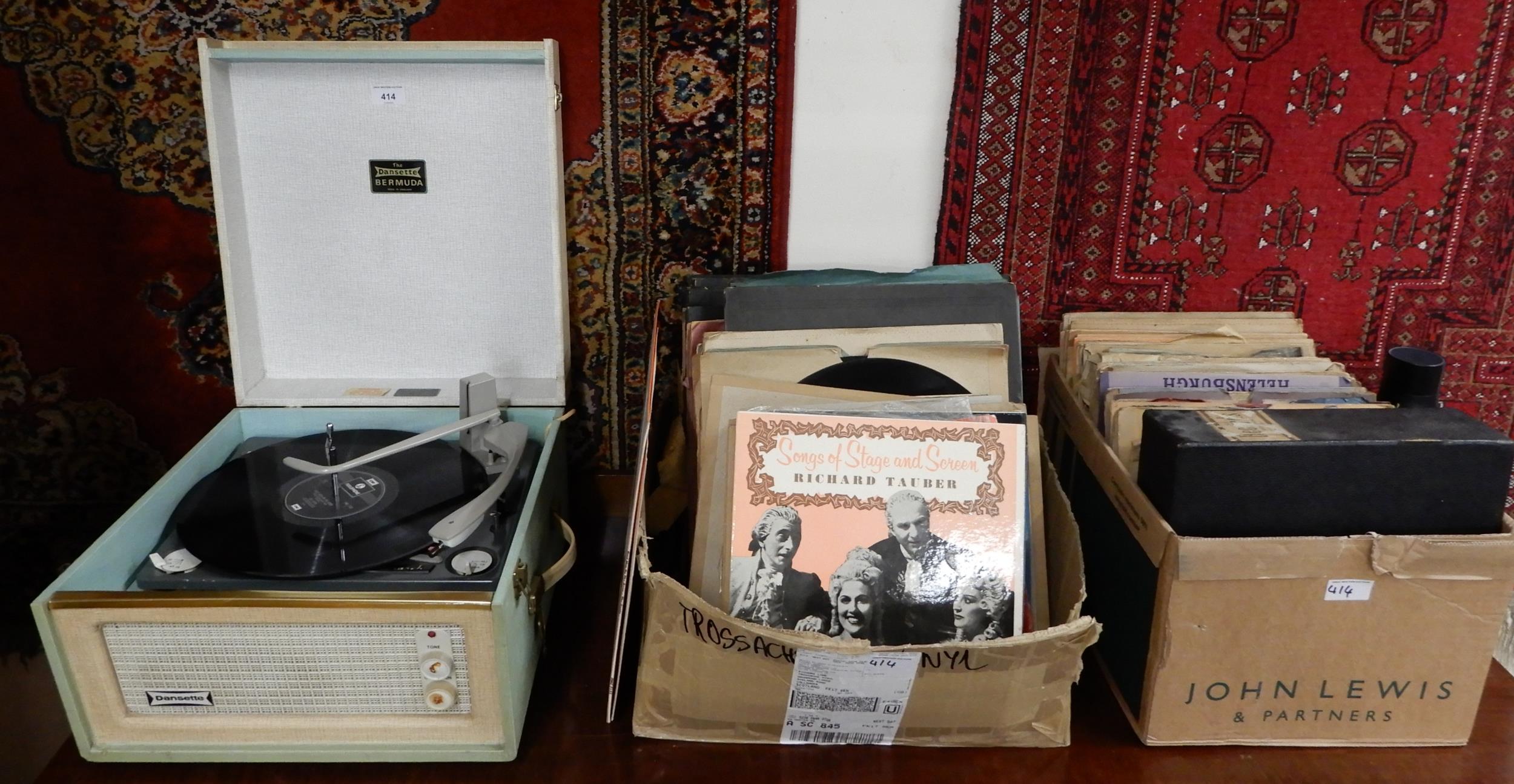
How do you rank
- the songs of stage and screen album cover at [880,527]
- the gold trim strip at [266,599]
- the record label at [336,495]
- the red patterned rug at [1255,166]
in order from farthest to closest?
the red patterned rug at [1255,166] < the record label at [336,495] < the songs of stage and screen album cover at [880,527] < the gold trim strip at [266,599]

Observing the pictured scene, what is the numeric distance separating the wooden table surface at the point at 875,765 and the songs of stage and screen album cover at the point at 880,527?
0.46 feet

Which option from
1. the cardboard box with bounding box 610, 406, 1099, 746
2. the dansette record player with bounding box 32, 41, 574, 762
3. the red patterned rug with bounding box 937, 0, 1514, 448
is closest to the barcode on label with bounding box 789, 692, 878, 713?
the cardboard box with bounding box 610, 406, 1099, 746

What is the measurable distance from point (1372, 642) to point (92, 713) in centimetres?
A: 127

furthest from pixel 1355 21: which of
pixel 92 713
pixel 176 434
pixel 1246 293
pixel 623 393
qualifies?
pixel 176 434

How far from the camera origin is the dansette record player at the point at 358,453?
0.91m

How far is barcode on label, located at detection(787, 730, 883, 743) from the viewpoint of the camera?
0.99 meters

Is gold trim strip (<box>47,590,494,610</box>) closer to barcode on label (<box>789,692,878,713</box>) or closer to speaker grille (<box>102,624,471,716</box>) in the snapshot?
speaker grille (<box>102,624,471,716</box>)

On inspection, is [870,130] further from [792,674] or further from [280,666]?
A: [280,666]

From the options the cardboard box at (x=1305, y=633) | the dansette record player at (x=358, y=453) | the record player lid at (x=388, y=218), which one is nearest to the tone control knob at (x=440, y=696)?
the dansette record player at (x=358, y=453)

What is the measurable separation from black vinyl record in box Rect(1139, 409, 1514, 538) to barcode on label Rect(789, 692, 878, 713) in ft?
1.15

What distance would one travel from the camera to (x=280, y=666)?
0.92m

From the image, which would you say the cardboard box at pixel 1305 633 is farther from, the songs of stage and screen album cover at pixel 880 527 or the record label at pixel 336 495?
the record label at pixel 336 495

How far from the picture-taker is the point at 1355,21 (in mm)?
1209

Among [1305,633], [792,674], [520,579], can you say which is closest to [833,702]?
[792,674]
